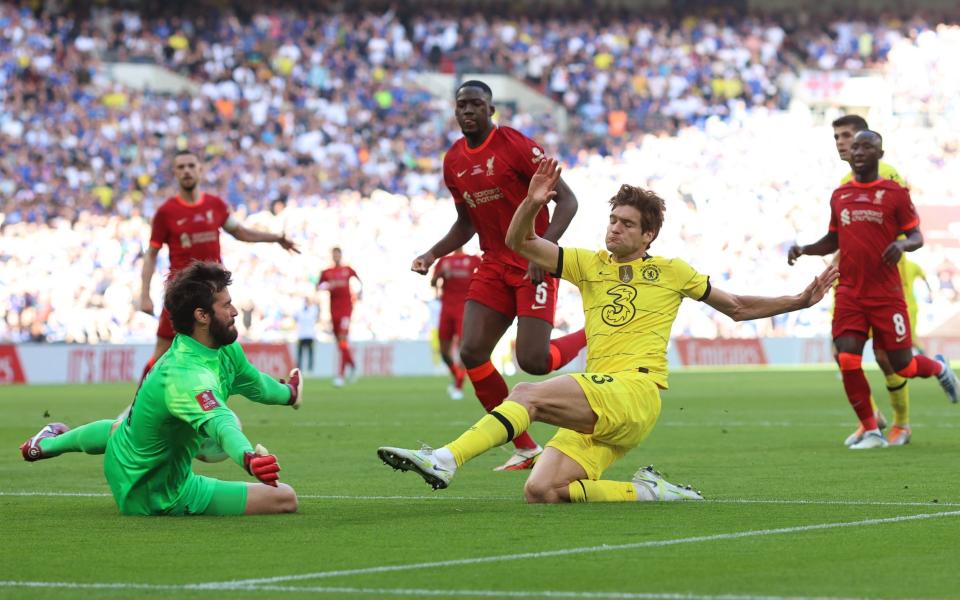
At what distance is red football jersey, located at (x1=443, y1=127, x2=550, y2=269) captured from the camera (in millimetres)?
11570

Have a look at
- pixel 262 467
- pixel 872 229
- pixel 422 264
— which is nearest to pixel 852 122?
pixel 872 229

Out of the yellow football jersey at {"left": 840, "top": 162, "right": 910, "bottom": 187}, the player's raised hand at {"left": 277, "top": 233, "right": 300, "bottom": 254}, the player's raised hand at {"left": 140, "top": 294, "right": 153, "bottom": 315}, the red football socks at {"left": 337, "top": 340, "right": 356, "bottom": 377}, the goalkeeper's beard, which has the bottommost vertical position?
the red football socks at {"left": 337, "top": 340, "right": 356, "bottom": 377}

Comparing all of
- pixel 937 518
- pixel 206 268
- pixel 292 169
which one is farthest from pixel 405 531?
pixel 292 169

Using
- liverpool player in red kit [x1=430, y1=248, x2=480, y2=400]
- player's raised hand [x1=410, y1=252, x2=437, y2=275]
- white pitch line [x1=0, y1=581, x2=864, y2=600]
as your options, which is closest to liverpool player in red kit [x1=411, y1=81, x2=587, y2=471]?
player's raised hand [x1=410, y1=252, x2=437, y2=275]

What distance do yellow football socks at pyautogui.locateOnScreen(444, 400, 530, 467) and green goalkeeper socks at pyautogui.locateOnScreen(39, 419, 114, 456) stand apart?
196cm

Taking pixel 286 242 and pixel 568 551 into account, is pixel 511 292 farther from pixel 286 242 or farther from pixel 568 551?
pixel 568 551

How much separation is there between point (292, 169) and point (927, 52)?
19456mm

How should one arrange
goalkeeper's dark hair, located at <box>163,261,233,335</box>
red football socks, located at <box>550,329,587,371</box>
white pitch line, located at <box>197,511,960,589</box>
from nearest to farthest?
white pitch line, located at <box>197,511,960,589</box>, goalkeeper's dark hair, located at <box>163,261,233,335</box>, red football socks, located at <box>550,329,587,371</box>

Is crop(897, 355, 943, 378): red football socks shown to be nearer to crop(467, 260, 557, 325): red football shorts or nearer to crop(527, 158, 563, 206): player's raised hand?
crop(467, 260, 557, 325): red football shorts

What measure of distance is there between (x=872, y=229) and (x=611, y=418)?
18.7 feet

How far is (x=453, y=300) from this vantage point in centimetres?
2627

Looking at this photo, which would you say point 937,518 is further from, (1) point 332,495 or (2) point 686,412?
(2) point 686,412

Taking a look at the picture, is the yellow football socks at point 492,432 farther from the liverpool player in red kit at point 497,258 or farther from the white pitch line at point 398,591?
the liverpool player in red kit at point 497,258

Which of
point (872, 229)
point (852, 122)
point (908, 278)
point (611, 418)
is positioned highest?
point (852, 122)
